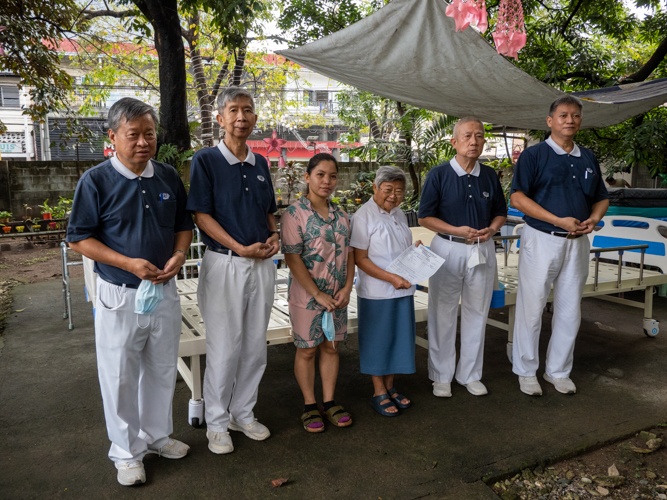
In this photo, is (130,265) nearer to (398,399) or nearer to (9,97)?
(398,399)

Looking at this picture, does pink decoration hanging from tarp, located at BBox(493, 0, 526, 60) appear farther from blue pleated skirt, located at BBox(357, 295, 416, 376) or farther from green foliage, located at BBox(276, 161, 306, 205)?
green foliage, located at BBox(276, 161, 306, 205)

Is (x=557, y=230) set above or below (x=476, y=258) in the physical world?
above

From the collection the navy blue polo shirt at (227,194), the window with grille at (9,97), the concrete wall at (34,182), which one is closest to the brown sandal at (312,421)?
the navy blue polo shirt at (227,194)

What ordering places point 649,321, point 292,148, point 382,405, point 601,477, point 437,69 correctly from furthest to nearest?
point 292,148, point 649,321, point 437,69, point 382,405, point 601,477

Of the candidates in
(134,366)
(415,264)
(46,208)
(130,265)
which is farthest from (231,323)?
(46,208)

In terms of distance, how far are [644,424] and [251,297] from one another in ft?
7.66

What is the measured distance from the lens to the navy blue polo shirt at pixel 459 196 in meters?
3.06

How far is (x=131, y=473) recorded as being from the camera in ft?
7.34

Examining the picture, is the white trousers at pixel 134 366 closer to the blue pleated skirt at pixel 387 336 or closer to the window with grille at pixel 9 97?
the blue pleated skirt at pixel 387 336

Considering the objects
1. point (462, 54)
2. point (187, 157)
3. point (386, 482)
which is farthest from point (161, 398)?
point (187, 157)

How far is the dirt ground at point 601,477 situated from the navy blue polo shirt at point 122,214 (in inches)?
75.0

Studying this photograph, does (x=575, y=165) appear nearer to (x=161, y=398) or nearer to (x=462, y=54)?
(x=462, y=54)

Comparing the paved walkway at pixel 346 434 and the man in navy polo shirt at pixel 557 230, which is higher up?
the man in navy polo shirt at pixel 557 230

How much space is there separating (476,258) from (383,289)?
0.60 metres
